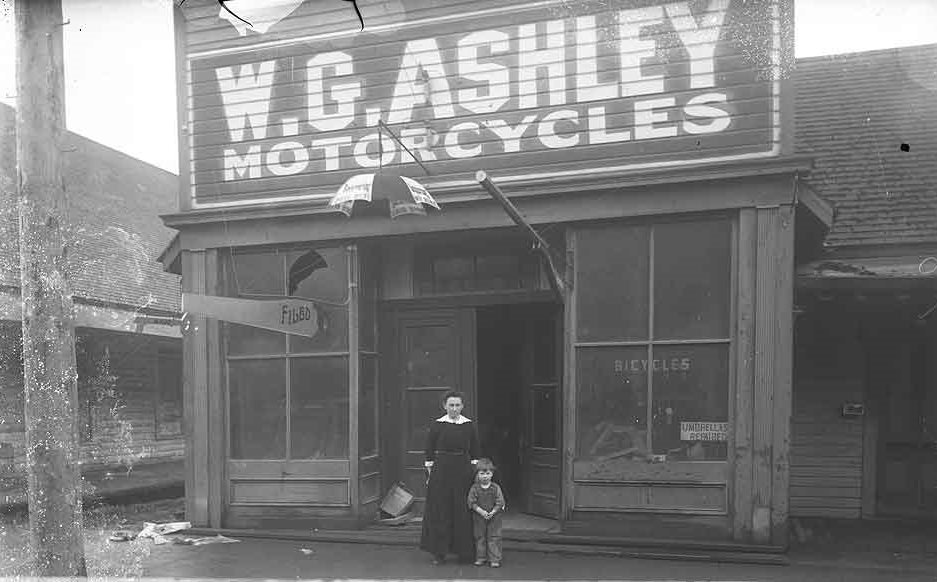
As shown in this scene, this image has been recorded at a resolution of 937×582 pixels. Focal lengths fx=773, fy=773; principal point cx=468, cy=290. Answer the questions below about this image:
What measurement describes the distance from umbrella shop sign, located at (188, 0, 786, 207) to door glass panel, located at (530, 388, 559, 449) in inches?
98.7

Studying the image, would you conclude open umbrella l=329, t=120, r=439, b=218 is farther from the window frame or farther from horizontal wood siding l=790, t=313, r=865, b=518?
horizontal wood siding l=790, t=313, r=865, b=518

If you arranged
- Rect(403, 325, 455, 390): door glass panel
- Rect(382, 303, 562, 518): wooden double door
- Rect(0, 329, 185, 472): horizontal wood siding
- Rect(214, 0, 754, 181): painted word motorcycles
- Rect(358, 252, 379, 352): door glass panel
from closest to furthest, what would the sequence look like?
Rect(214, 0, 754, 181): painted word motorcycles
Rect(358, 252, 379, 352): door glass panel
Rect(382, 303, 562, 518): wooden double door
Rect(403, 325, 455, 390): door glass panel
Rect(0, 329, 185, 472): horizontal wood siding

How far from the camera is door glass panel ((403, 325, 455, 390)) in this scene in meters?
8.84

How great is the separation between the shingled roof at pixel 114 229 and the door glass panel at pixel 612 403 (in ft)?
26.6

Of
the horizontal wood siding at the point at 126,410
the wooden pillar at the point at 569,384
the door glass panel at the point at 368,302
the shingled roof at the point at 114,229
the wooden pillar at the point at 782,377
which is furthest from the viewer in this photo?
the horizontal wood siding at the point at 126,410

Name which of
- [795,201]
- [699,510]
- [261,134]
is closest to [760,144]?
[795,201]

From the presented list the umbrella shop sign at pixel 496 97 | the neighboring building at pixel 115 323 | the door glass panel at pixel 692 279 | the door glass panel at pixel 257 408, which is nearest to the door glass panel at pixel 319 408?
the door glass panel at pixel 257 408

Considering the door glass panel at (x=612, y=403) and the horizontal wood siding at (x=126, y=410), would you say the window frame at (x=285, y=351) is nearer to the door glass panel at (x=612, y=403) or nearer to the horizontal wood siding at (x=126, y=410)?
the door glass panel at (x=612, y=403)

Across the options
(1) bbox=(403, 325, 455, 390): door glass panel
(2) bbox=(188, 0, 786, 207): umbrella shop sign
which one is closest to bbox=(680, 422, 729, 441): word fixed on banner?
(2) bbox=(188, 0, 786, 207): umbrella shop sign

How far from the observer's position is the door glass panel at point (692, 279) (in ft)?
24.2

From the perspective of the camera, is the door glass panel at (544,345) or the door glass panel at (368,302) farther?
the door glass panel at (544,345)

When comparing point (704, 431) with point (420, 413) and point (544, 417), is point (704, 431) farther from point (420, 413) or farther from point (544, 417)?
point (420, 413)

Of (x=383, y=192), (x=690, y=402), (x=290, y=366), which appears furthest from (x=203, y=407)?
(x=690, y=402)

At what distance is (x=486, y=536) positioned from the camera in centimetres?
691
